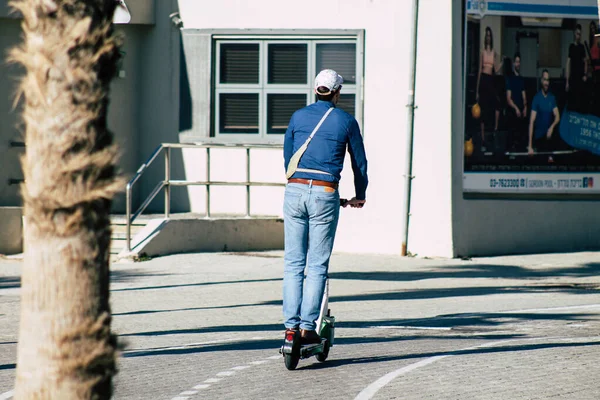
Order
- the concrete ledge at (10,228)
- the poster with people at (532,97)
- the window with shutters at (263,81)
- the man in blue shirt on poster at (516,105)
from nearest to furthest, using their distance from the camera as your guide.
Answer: the concrete ledge at (10,228), the poster with people at (532,97), the man in blue shirt on poster at (516,105), the window with shutters at (263,81)

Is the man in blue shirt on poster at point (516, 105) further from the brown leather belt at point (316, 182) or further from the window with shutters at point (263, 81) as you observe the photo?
the brown leather belt at point (316, 182)

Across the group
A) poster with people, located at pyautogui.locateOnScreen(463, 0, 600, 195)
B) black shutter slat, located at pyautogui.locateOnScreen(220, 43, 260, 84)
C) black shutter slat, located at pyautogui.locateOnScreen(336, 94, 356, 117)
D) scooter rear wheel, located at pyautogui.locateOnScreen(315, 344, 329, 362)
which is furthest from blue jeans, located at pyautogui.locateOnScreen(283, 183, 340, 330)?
black shutter slat, located at pyautogui.locateOnScreen(220, 43, 260, 84)

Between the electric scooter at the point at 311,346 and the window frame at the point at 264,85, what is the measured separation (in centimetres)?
970

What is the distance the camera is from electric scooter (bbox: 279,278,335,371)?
7.41m

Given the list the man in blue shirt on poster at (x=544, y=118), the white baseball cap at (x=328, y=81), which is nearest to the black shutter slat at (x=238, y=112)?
the man in blue shirt on poster at (x=544, y=118)

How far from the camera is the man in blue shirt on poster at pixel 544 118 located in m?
17.1

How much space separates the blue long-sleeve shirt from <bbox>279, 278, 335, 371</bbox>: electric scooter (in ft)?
2.70

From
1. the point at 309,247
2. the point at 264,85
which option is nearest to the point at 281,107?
the point at 264,85

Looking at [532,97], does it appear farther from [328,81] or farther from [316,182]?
[316,182]

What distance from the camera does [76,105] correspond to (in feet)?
10.8

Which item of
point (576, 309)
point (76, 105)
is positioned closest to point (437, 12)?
point (576, 309)

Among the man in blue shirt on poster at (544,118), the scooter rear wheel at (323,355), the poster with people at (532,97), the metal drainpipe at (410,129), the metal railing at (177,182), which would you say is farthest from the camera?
the man in blue shirt on poster at (544,118)

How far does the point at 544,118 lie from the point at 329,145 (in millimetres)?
10169

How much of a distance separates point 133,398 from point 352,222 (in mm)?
10733
